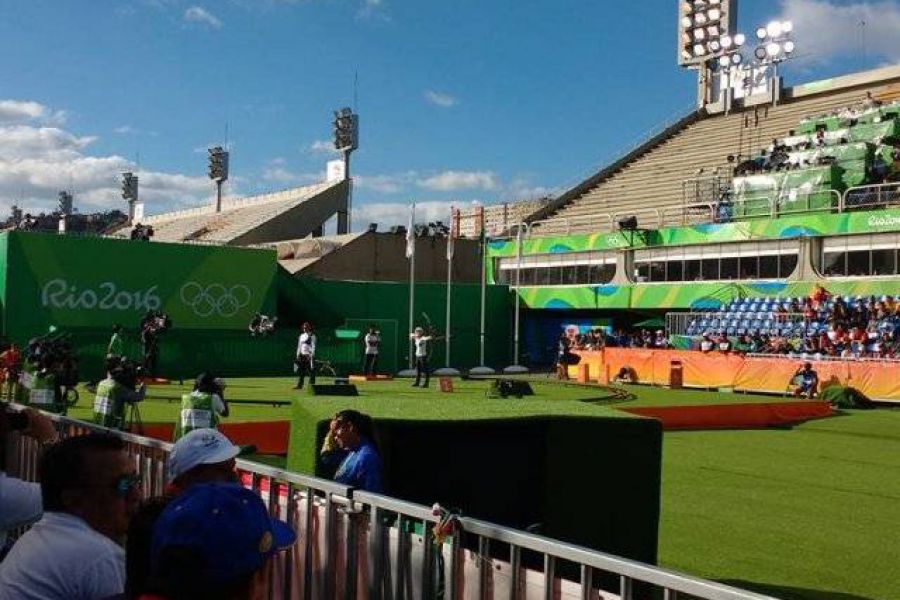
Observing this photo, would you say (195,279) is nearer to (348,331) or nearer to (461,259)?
(348,331)

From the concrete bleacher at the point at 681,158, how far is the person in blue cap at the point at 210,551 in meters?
45.7

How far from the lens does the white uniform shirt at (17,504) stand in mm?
4078

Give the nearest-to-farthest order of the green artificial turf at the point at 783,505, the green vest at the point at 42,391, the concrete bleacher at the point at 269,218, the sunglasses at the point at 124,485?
the sunglasses at the point at 124,485 < the green artificial turf at the point at 783,505 < the green vest at the point at 42,391 < the concrete bleacher at the point at 269,218

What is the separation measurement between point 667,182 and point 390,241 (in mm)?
15449

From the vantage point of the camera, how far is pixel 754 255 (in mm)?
38438

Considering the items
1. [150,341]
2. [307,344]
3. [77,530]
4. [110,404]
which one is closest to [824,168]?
[307,344]

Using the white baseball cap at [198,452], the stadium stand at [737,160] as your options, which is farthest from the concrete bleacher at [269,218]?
the white baseball cap at [198,452]

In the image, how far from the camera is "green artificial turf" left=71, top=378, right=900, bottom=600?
8.23 m

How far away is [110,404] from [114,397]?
0.13 meters

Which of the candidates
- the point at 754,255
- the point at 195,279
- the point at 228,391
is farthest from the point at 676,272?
the point at 228,391

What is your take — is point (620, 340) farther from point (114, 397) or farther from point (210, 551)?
point (210, 551)

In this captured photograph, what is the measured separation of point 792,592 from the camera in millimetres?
7605

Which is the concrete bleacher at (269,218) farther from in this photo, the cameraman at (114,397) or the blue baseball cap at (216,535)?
the blue baseball cap at (216,535)

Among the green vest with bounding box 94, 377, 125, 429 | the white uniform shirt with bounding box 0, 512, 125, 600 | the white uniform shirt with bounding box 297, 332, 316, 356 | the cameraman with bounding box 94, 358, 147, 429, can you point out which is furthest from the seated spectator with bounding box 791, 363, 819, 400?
the white uniform shirt with bounding box 0, 512, 125, 600
